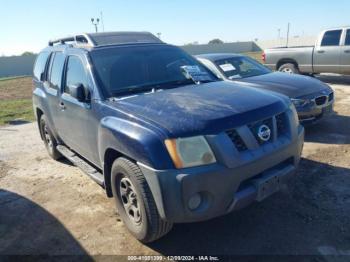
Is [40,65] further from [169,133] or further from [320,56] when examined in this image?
[320,56]

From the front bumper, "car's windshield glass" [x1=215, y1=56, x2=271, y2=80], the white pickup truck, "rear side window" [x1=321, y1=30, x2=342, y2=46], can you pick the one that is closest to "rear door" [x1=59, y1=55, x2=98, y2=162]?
the front bumper

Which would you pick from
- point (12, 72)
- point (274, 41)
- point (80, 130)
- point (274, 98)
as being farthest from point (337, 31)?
point (274, 41)

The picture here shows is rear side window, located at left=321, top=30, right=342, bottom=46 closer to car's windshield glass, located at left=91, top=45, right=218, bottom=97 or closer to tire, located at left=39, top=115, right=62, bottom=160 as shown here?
car's windshield glass, located at left=91, top=45, right=218, bottom=97

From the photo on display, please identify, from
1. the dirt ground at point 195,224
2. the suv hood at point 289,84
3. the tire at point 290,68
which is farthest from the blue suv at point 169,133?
the tire at point 290,68

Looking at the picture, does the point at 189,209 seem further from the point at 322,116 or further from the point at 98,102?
the point at 322,116

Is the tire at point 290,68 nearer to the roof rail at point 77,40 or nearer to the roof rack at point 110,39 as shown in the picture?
the roof rack at point 110,39

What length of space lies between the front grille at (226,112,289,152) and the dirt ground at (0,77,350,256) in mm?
953

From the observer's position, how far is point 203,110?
10.2 ft

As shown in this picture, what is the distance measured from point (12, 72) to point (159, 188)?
128ft

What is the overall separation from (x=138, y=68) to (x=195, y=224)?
189 centimetres

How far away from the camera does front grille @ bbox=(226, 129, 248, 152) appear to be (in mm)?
2903

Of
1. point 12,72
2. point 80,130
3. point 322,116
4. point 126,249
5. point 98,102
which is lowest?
point 12,72

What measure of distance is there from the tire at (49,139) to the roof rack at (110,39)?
58.4 inches

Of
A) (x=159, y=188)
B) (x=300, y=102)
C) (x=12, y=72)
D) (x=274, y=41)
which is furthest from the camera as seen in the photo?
(x=274, y=41)
